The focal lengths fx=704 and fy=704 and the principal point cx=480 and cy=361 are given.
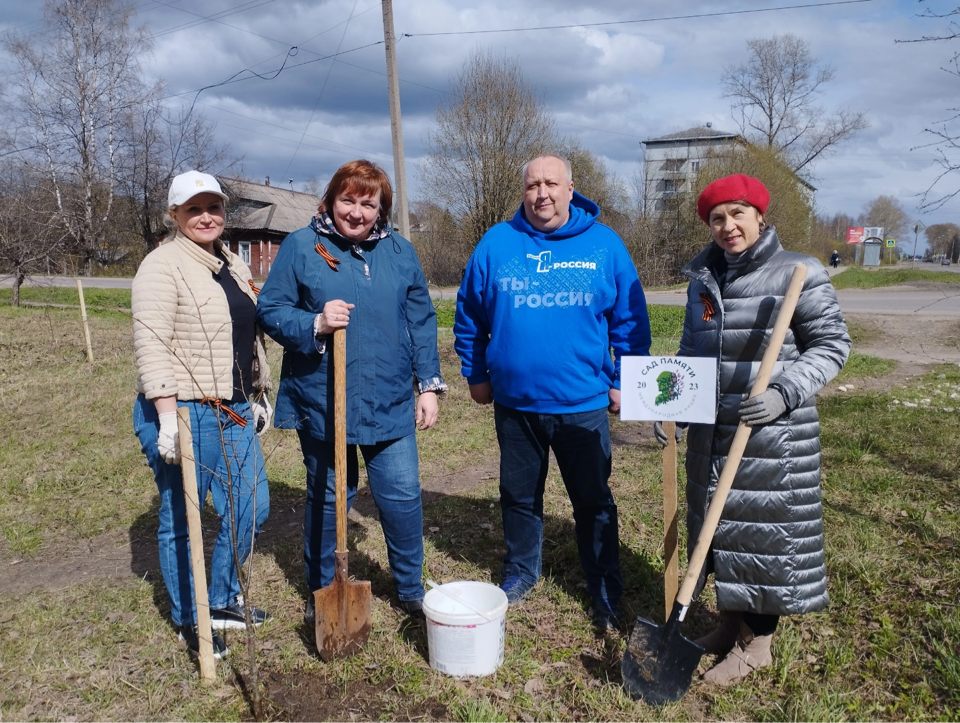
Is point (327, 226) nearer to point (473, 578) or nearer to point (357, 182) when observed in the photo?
point (357, 182)

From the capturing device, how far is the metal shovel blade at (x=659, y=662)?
252cm

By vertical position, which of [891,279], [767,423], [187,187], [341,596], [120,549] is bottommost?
[120,549]

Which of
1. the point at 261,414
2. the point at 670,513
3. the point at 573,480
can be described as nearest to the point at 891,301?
the point at 573,480

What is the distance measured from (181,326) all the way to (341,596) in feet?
4.16

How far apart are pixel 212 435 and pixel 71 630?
138 cm

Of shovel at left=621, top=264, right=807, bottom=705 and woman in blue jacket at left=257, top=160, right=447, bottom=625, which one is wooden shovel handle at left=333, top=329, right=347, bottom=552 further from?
shovel at left=621, top=264, right=807, bottom=705

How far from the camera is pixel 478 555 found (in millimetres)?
4141

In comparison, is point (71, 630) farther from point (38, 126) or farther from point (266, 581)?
point (38, 126)

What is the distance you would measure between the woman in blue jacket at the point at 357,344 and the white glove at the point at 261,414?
0.10 metres

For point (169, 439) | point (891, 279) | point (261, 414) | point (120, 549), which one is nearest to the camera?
point (169, 439)

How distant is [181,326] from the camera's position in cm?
278

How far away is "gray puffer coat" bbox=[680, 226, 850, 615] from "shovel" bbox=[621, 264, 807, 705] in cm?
11

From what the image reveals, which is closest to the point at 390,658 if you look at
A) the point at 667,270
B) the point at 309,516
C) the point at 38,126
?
the point at 309,516

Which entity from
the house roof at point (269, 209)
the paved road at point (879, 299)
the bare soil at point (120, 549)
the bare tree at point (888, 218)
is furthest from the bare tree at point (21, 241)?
the bare tree at point (888, 218)
